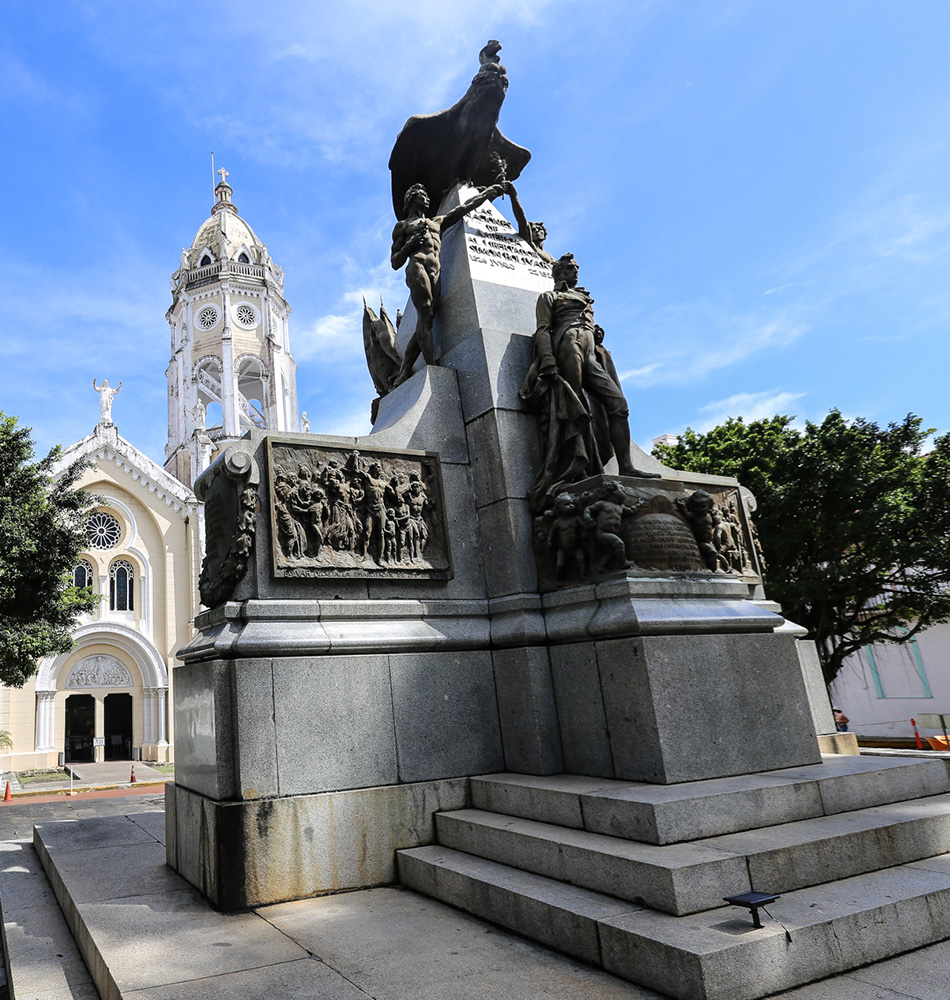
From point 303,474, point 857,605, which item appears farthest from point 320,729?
point 857,605

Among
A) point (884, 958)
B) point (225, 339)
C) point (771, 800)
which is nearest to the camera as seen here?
point (884, 958)

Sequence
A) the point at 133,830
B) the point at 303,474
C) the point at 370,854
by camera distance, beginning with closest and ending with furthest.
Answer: the point at 370,854 < the point at 303,474 < the point at 133,830

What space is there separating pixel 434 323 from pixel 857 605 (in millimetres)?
18372

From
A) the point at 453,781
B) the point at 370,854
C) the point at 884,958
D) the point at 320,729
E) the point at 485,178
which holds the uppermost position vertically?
the point at 485,178

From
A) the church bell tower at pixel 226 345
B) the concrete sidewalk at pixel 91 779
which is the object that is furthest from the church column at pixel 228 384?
the concrete sidewalk at pixel 91 779

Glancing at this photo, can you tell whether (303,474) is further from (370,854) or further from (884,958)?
(884,958)

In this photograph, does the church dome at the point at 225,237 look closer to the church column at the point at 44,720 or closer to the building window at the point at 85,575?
the building window at the point at 85,575

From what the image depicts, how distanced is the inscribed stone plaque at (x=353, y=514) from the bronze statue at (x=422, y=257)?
1.75m

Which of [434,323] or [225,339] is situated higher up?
[225,339]

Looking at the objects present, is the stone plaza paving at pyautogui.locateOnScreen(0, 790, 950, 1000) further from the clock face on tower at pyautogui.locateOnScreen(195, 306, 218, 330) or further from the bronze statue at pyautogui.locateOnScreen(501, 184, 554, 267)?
the clock face on tower at pyautogui.locateOnScreen(195, 306, 218, 330)

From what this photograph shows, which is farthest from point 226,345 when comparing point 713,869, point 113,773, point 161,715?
point 713,869

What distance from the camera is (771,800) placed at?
184 inches

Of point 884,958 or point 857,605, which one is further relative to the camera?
point 857,605

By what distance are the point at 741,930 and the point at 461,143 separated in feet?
28.4
